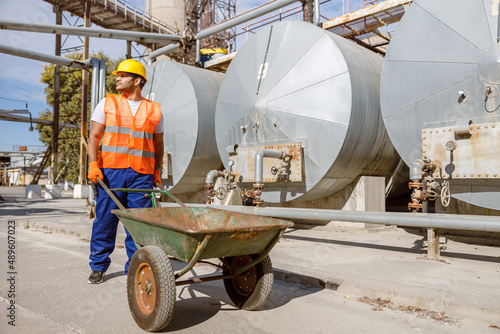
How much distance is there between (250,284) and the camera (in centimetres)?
323

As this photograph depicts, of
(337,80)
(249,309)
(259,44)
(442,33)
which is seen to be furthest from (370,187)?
(249,309)

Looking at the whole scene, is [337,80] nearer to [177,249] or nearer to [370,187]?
[370,187]

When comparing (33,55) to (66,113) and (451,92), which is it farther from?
(66,113)

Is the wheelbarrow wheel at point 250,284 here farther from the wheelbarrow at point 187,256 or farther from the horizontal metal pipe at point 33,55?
the horizontal metal pipe at point 33,55

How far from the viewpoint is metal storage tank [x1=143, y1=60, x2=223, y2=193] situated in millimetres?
9383

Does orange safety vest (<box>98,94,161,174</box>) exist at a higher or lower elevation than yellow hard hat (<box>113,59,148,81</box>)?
lower

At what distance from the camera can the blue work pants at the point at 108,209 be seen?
4.02 metres

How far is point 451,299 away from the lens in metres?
3.17

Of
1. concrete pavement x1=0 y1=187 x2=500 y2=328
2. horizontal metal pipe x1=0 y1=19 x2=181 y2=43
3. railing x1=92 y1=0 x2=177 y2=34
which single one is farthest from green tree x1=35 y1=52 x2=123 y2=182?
concrete pavement x1=0 y1=187 x2=500 y2=328

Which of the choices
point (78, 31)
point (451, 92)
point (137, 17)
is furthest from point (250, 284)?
point (137, 17)

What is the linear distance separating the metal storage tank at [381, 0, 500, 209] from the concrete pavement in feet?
3.18

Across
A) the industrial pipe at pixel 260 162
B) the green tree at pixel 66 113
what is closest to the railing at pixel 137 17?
the green tree at pixel 66 113

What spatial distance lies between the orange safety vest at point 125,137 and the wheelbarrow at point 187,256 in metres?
0.83

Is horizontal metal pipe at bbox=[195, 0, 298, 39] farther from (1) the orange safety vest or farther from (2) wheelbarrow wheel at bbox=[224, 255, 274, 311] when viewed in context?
(2) wheelbarrow wheel at bbox=[224, 255, 274, 311]
